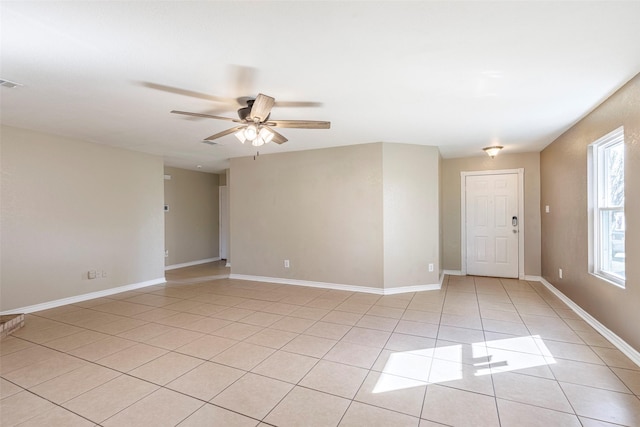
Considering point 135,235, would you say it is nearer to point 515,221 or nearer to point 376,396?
point 376,396

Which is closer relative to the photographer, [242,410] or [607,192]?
[242,410]

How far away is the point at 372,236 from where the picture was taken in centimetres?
476

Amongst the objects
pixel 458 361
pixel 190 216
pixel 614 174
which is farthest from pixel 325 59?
pixel 190 216

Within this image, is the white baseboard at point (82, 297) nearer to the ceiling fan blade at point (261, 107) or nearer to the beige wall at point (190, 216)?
the beige wall at point (190, 216)

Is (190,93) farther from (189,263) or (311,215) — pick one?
(189,263)

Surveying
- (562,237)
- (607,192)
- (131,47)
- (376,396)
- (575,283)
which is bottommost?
(376,396)

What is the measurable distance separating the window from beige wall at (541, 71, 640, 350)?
0.10 metres

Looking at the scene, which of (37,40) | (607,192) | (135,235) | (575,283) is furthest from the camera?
(135,235)

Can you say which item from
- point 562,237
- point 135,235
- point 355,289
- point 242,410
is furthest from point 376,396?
point 135,235

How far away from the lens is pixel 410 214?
486 cm

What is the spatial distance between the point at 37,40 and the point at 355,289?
14.5 ft

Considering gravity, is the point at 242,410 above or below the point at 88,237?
below

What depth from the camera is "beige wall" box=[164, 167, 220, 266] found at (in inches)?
274

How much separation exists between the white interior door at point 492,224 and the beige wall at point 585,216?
0.47m
